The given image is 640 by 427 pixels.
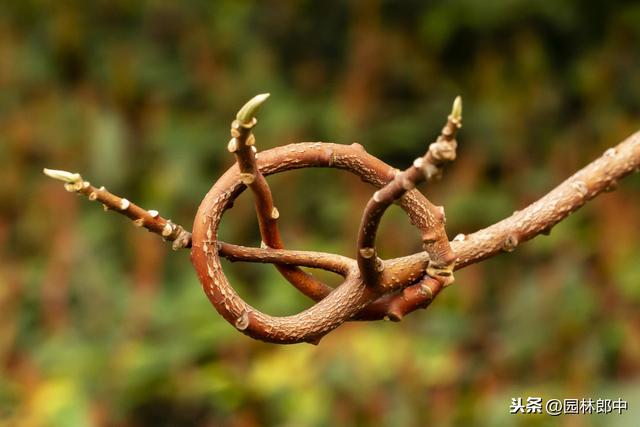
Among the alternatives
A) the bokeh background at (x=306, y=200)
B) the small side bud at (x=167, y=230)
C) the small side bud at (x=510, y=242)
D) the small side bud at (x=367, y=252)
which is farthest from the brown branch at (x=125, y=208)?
the bokeh background at (x=306, y=200)

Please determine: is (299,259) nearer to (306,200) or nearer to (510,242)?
(510,242)

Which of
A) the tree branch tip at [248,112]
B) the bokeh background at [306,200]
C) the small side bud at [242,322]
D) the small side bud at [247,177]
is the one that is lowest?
the small side bud at [242,322]

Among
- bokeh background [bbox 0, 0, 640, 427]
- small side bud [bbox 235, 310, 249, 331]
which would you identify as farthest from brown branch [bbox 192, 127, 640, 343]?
bokeh background [bbox 0, 0, 640, 427]

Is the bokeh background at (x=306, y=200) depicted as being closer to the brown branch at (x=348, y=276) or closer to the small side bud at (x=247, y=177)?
the brown branch at (x=348, y=276)

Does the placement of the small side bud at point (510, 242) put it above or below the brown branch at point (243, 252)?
above

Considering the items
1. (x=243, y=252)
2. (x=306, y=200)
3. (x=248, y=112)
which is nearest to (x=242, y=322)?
(x=243, y=252)

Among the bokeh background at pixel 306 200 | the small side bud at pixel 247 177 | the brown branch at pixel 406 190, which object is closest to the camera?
the brown branch at pixel 406 190

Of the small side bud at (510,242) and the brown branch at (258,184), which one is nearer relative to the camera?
the brown branch at (258,184)
